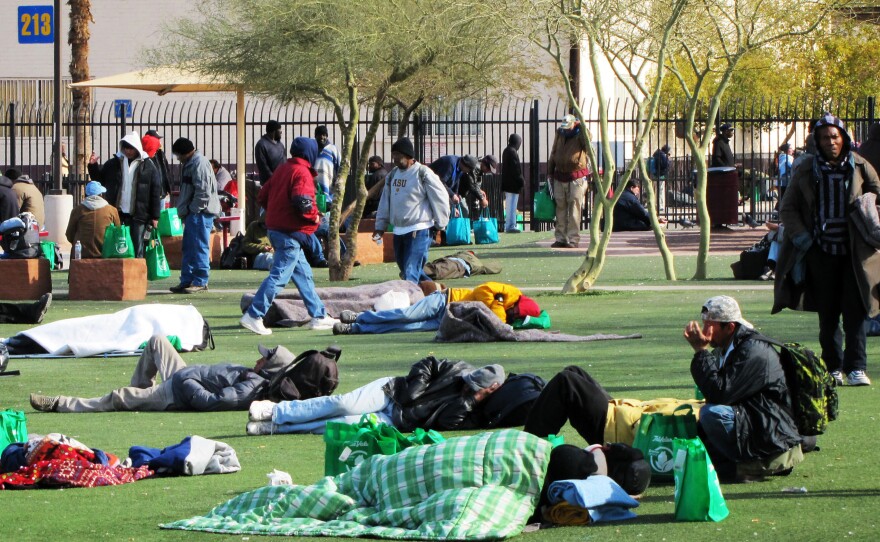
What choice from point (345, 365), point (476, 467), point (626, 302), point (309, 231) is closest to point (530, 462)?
point (476, 467)

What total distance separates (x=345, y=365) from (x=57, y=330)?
2.77 meters

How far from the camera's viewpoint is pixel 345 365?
11.9 m

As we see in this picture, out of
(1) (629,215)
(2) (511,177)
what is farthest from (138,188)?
(1) (629,215)

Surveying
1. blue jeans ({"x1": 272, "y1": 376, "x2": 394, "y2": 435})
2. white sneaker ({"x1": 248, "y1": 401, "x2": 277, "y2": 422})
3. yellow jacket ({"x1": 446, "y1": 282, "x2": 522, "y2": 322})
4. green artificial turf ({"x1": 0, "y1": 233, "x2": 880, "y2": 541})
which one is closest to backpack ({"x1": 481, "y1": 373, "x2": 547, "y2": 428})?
green artificial turf ({"x1": 0, "y1": 233, "x2": 880, "y2": 541})

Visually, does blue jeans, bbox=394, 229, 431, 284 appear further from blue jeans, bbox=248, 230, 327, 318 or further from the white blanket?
the white blanket

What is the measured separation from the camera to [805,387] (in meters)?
6.99

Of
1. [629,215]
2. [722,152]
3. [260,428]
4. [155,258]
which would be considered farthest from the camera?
[629,215]

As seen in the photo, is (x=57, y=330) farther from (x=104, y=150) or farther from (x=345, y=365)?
(x=104, y=150)

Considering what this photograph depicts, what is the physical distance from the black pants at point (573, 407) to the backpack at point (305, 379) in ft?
7.50

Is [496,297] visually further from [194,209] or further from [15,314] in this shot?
[194,209]

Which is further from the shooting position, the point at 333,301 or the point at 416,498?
the point at 333,301

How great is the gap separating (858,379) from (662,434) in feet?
11.6

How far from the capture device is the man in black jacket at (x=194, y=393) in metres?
9.85

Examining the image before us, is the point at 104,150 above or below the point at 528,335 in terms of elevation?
above
